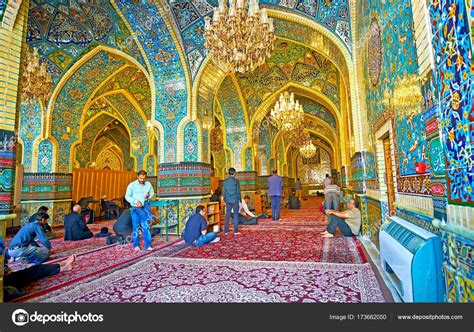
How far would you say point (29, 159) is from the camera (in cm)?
675

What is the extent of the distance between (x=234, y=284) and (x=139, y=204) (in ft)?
6.72

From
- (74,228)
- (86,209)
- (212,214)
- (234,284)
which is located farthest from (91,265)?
(86,209)

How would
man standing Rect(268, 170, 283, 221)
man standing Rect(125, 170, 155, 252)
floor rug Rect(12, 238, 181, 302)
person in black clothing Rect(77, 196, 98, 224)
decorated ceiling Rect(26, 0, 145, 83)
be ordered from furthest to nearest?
1. person in black clothing Rect(77, 196, 98, 224)
2. man standing Rect(268, 170, 283, 221)
3. decorated ceiling Rect(26, 0, 145, 83)
4. man standing Rect(125, 170, 155, 252)
5. floor rug Rect(12, 238, 181, 302)

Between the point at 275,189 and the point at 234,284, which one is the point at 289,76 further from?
the point at 234,284

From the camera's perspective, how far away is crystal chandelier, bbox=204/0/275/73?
3.75 meters

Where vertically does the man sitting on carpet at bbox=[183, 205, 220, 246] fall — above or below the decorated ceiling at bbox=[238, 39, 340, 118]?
below

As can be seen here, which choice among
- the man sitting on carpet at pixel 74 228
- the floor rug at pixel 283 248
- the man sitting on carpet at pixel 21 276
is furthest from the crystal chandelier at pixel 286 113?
the man sitting on carpet at pixel 21 276

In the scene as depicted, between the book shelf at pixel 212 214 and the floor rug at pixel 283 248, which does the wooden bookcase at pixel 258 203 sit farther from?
the floor rug at pixel 283 248

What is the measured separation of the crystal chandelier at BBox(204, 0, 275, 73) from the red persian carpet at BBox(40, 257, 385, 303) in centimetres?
297

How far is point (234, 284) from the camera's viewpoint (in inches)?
88.7

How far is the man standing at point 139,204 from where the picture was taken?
3.71 meters

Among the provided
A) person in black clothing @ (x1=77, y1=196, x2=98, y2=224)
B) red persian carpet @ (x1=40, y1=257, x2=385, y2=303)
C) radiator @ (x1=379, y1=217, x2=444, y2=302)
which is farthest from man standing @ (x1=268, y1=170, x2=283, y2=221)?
person in black clothing @ (x1=77, y1=196, x2=98, y2=224)

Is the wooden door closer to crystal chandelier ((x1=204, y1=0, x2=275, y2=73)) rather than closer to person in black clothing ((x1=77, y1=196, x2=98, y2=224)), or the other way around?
crystal chandelier ((x1=204, y1=0, x2=275, y2=73))

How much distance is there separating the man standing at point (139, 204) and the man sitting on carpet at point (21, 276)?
108 cm
